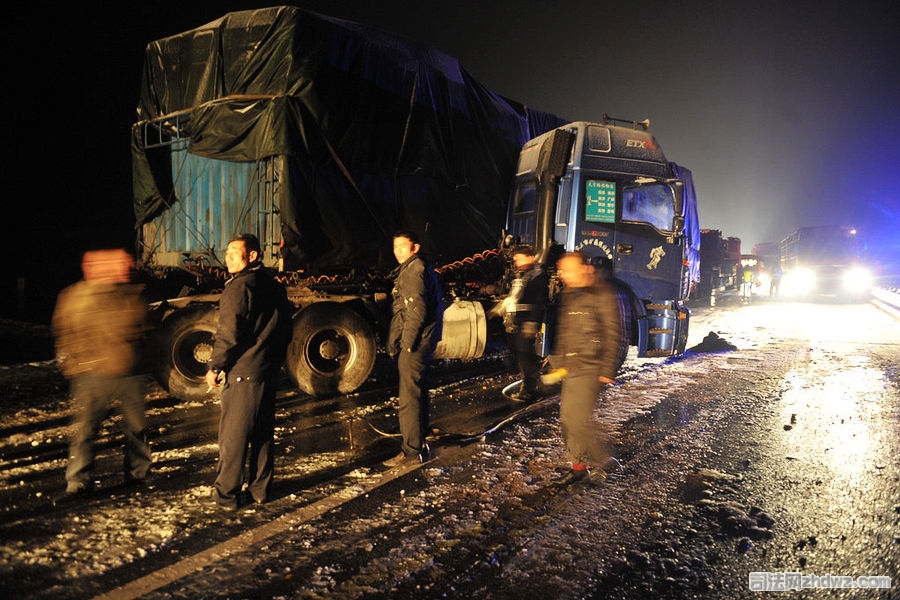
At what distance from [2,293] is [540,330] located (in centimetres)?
1550

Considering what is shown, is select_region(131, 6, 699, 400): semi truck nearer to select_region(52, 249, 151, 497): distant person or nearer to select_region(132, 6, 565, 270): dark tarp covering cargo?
select_region(132, 6, 565, 270): dark tarp covering cargo

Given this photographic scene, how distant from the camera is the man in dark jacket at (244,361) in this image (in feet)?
10.7

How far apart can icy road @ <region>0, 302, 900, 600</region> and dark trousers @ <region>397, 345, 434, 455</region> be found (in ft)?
0.87

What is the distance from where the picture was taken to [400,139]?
23.9ft

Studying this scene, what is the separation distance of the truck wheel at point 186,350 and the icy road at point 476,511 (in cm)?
23

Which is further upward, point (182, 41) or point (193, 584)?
point (182, 41)

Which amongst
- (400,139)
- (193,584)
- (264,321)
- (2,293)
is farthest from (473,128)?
(2,293)

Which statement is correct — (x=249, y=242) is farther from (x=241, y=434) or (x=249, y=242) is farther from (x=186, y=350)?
(x=186, y=350)

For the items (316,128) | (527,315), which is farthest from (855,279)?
(316,128)

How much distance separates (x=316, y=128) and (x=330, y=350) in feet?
8.97

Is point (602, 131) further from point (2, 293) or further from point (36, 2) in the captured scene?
point (36, 2)

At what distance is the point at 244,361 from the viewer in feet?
11.0

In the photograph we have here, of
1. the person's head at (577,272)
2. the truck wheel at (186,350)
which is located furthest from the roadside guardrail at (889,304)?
the truck wheel at (186,350)

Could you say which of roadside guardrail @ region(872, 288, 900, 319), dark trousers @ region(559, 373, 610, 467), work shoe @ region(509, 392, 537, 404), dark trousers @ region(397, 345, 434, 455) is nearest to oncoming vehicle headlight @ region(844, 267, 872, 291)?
roadside guardrail @ region(872, 288, 900, 319)
